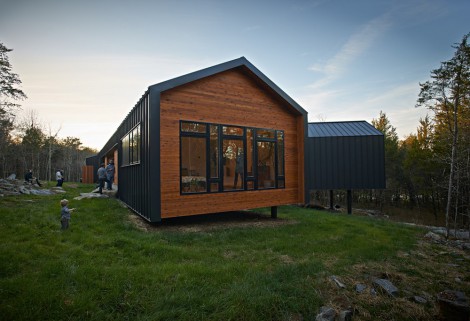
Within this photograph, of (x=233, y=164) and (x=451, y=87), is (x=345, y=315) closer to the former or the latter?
(x=233, y=164)

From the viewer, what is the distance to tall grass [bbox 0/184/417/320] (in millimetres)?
3055

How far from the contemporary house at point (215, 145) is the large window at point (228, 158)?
32mm

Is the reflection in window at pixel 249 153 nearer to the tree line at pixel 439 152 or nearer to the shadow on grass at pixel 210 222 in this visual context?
the shadow on grass at pixel 210 222

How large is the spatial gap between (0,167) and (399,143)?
53524 millimetres

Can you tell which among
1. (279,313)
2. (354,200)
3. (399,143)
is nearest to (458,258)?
(279,313)

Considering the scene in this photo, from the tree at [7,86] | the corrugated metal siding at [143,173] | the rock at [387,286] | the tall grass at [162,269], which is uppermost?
the tree at [7,86]

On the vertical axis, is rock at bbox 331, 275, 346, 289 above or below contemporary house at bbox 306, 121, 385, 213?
below

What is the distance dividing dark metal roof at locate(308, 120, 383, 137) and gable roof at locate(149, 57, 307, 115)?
6.32 metres

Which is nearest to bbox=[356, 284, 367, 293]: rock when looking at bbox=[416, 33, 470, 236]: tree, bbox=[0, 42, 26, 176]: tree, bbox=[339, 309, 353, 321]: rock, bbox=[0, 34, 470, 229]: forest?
bbox=[339, 309, 353, 321]: rock

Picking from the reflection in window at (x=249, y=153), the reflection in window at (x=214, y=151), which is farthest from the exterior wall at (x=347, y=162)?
the reflection in window at (x=214, y=151)

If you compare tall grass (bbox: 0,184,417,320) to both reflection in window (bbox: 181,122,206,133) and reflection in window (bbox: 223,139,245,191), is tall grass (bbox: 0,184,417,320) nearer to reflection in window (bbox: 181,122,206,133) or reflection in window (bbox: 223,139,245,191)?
reflection in window (bbox: 223,139,245,191)

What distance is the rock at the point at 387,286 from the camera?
13.6 ft

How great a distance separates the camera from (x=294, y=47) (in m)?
13.1

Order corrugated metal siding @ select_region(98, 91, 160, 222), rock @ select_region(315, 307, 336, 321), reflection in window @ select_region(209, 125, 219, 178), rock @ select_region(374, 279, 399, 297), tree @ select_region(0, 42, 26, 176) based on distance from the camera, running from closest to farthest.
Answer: rock @ select_region(315, 307, 336, 321) → rock @ select_region(374, 279, 399, 297) → corrugated metal siding @ select_region(98, 91, 160, 222) → reflection in window @ select_region(209, 125, 219, 178) → tree @ select_region(0, 42, 26, 176)
